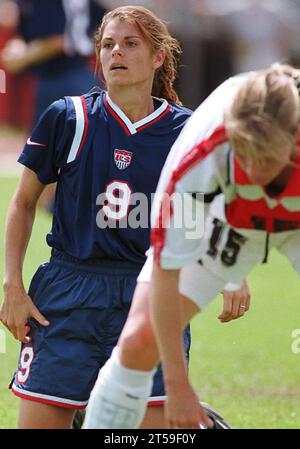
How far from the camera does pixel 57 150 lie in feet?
12.6

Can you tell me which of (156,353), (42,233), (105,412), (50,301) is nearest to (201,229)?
(156,353)

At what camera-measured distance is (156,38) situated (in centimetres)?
402

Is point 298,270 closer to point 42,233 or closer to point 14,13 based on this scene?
point 42,233

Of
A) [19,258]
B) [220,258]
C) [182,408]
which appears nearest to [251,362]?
[19,258]

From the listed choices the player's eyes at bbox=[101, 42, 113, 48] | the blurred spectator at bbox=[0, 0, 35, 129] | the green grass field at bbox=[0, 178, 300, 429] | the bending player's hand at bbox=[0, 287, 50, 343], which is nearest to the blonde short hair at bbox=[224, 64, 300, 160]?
the player's eyes at bbox=[101, 42, 113, 48]

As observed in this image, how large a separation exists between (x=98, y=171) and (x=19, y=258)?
403mm

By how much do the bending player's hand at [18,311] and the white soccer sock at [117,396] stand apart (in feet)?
1.88

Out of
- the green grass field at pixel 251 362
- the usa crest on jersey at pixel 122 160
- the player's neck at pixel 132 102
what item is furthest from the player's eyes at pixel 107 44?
the green grass field at pixel 251 362

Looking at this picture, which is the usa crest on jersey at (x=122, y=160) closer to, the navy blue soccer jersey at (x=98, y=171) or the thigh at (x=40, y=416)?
the navy blue soccer jersey at (x=98, y=171)

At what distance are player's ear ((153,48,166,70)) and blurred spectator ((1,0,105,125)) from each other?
5503mm

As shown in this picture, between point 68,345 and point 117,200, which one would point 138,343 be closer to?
point 68,345

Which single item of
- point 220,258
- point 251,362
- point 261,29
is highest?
point 220,258

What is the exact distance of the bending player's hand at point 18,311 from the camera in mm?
3805
